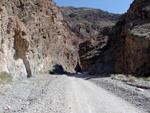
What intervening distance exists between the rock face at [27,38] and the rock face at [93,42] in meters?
10.5

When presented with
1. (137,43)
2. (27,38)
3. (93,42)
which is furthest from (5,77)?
(93,42)

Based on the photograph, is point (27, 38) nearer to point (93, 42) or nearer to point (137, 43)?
point (137, 43)

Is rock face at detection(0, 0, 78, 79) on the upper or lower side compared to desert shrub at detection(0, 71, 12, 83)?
upper

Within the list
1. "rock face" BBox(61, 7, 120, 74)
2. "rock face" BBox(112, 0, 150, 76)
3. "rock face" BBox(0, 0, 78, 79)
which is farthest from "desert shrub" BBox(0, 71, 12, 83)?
"rock face" BBox(61, 7, 120, 74)

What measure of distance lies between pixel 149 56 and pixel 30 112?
123ft

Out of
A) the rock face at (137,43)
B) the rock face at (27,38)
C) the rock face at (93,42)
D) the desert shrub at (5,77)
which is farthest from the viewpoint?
the rock face at (93,42)

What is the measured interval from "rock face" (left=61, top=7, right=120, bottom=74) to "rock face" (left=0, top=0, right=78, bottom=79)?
415 inches

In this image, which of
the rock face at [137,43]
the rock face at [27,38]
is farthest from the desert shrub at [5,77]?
the rock face at [137,43]

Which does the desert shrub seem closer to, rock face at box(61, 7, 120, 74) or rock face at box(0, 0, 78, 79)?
rock face at box(0, 0, 78, 79)

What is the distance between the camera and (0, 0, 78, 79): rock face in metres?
36.7

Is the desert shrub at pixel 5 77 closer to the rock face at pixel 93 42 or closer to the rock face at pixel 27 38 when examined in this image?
the rock face at pixel 27 38

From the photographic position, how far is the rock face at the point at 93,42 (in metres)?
82.2

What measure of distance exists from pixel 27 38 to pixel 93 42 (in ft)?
263

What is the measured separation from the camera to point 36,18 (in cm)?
5844
